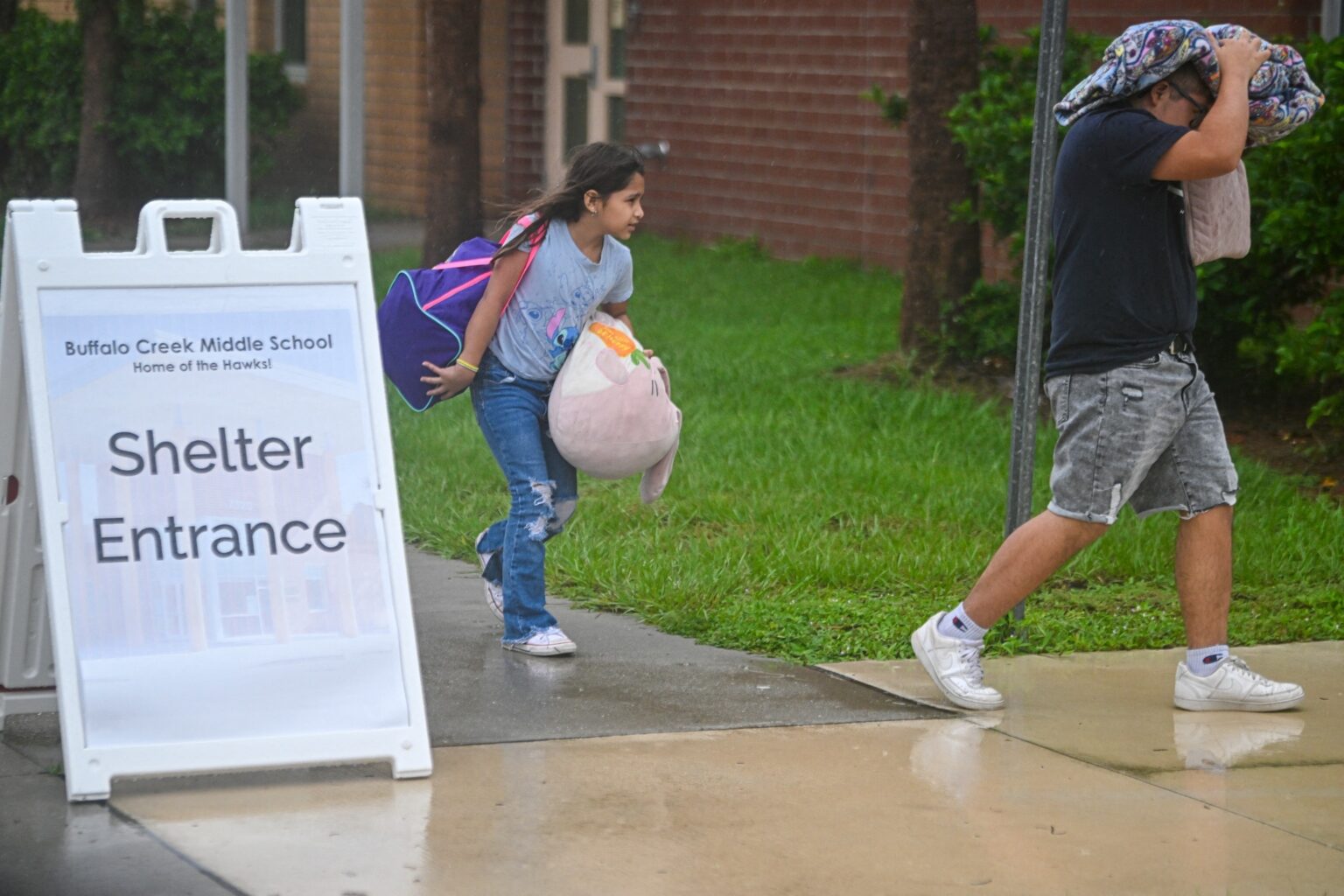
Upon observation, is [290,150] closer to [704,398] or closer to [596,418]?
[704,398]

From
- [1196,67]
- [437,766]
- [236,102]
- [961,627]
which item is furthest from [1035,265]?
[236,102]

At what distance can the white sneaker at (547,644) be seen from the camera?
220 inches

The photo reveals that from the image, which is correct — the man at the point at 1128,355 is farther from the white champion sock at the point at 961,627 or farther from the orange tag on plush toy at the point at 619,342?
the orange tag on plush toy at the point at 619,342

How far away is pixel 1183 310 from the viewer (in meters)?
4.95

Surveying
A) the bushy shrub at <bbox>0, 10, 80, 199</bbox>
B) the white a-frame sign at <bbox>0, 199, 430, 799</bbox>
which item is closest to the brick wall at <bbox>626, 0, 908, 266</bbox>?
the bushy shrub at <bbox>0, 10, 80, 199</bbox>

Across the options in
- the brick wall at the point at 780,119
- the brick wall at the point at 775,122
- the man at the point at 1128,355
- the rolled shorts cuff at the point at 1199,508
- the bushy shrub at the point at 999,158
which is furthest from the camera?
the brick wall at the point at 775,122

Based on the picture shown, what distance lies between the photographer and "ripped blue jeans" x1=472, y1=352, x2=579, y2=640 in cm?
551

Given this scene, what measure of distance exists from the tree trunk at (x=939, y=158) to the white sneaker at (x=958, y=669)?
5.89m

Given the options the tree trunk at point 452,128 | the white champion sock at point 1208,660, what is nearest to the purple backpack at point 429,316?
the white champion sock at point 1208,660

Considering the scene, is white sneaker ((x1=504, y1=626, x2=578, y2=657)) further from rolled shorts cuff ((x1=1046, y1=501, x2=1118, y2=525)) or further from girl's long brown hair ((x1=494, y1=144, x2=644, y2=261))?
rolled shorts cuff ((x1=1046, y1=501, x2=1118, y2=525))

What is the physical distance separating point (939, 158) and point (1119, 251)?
6.00m

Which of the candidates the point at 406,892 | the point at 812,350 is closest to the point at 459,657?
the point at 406,892

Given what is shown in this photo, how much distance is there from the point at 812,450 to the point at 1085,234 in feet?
13.0

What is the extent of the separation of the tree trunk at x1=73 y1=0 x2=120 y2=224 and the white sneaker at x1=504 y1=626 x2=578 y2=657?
48.1ft
